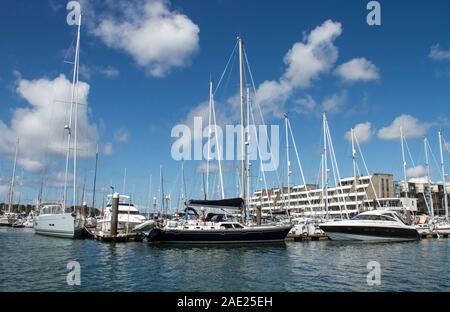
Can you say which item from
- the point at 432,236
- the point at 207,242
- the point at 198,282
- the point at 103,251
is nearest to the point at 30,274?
the point at 198,282

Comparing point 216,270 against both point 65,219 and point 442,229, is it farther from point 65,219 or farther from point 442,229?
point 442,229

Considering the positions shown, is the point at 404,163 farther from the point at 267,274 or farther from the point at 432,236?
the point at 267,274

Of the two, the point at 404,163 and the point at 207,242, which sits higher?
the point at 404,163

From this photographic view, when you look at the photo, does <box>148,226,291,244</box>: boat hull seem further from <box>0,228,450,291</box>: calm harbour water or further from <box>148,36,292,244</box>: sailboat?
<box>0,228,450,291</box>: calm harbour water

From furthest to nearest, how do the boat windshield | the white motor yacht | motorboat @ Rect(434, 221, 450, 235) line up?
motorboat @ Rect(434, 221, 450, 235), the boat windshield, the white motor yacht

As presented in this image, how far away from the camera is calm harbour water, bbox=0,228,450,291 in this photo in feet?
74.9

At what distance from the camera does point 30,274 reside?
26.0 metres

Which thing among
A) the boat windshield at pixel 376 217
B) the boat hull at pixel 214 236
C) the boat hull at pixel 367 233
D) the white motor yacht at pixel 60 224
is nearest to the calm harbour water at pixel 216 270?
the boat hull at pixel 214 236

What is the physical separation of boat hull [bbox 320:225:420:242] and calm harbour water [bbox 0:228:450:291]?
1374cm

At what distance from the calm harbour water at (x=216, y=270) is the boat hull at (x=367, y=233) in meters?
13.7

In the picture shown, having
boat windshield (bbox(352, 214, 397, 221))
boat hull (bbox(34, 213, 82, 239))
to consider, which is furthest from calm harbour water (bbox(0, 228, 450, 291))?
boat windshield (bbox(352, 214, 397, 221))
